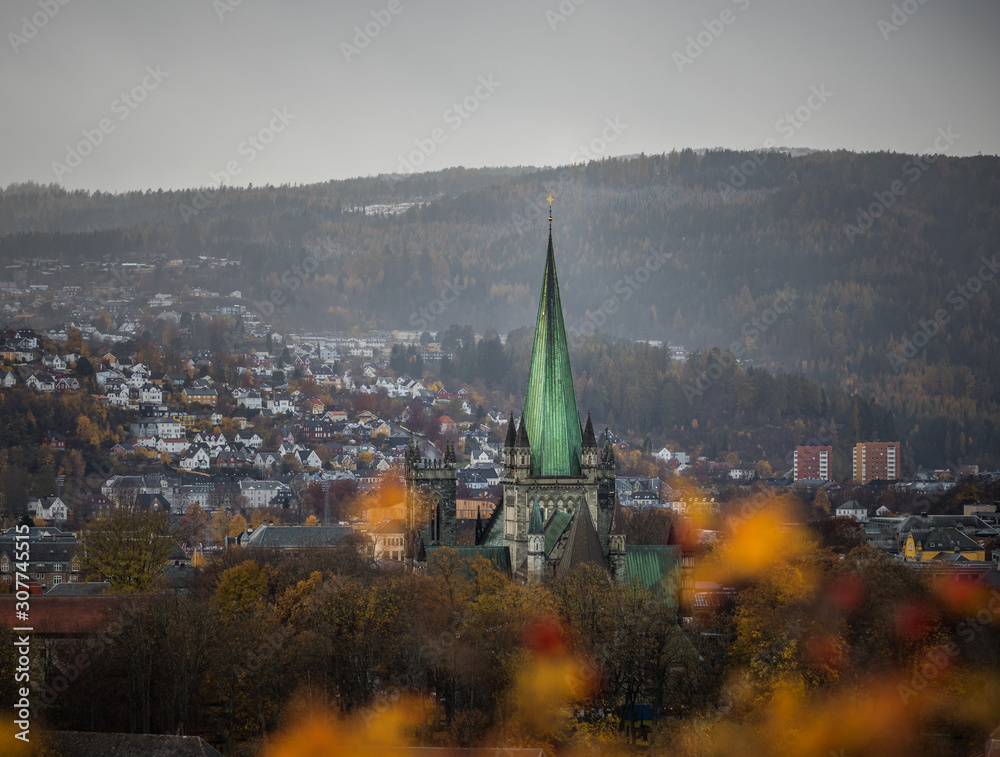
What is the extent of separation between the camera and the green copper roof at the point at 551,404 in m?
83.7

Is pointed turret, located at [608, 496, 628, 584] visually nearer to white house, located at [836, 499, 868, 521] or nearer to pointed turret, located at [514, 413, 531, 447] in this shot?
pointed turret, located at [514, 413, 531, 447]

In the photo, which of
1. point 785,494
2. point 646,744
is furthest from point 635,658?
point 785,494

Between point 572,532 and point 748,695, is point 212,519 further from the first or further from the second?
point 748,695

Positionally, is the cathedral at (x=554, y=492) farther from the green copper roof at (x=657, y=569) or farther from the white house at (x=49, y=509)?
the white house at (x=49, y=509)

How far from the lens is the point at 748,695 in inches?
2452

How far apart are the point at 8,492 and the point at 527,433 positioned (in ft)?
307

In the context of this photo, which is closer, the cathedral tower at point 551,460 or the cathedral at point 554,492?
the cathedral at point 554,492

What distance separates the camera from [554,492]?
273 feet

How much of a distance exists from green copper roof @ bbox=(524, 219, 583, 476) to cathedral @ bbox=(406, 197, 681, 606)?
0.05 m

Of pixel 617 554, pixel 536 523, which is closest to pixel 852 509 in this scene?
pixel 617 554

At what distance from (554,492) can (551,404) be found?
480 cm

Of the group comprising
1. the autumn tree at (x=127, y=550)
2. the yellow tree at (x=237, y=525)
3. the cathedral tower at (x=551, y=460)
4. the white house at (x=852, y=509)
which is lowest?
the white house at (x=852, y=509)

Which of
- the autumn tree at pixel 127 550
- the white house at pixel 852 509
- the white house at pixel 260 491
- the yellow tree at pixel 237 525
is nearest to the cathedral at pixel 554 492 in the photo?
the autumn tree at pixel 127 550

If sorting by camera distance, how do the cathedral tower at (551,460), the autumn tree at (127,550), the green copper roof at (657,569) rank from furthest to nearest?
the autumn tree at (127,550), the cathedral tower at (551,460), the green copper roof at (657,569)
